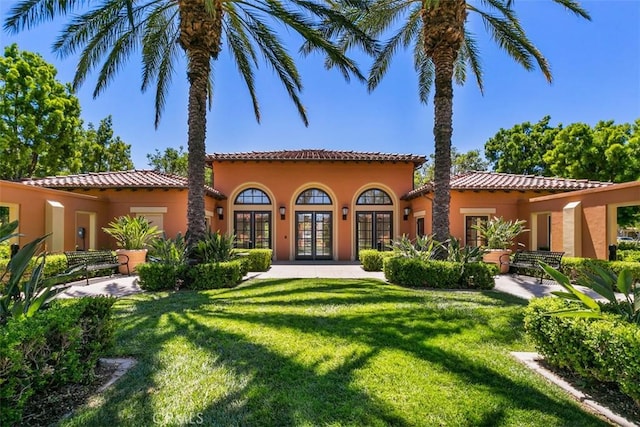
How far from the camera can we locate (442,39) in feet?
34.7

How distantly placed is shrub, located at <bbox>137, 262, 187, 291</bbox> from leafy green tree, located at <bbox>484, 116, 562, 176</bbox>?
105ft

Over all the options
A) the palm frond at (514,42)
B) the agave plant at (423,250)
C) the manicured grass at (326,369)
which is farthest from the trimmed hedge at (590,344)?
the palm frond at (514,42)

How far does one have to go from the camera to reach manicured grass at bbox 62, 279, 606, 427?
3.14m

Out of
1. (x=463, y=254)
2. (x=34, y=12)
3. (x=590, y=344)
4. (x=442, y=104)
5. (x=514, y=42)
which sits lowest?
(x=590, y=344)

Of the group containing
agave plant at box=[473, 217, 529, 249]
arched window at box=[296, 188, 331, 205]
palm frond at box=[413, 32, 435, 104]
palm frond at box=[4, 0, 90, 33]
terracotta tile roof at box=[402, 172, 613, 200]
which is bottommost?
agave plant at box=[473, 217, 529, 249]

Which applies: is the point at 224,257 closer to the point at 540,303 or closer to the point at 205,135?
the point at 205,135

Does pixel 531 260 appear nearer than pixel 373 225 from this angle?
Yes

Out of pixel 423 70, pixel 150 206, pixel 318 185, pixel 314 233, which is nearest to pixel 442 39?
pixel 423 70

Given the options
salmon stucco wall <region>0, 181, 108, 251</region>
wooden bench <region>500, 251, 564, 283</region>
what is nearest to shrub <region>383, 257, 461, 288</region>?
wooden bench <region>500, 251, 564, 283</region>

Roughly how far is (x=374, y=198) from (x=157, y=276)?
12.6 m

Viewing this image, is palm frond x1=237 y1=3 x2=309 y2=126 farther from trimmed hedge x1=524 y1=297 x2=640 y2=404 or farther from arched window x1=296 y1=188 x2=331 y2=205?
trimmed hedge x1=524 y1=297 x2=640 y2=404

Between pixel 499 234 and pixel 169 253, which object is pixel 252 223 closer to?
pixel 169 253

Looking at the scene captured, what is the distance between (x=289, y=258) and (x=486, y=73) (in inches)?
514

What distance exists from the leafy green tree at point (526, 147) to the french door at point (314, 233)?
2280 centimetres
